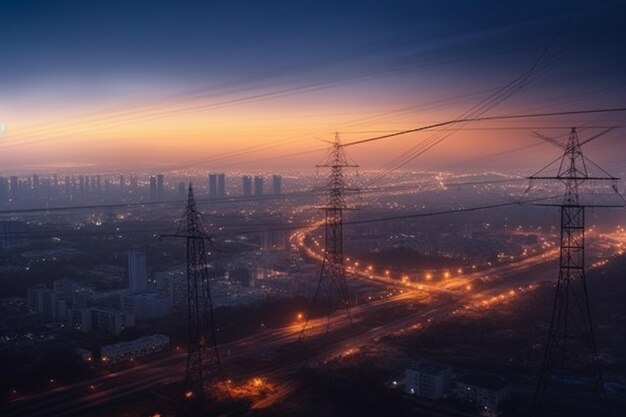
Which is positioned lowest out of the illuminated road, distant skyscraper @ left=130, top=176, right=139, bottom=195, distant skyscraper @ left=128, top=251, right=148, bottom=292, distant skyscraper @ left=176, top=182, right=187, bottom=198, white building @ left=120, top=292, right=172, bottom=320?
the illuminated road

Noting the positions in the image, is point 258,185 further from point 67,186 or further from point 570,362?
point 570,362

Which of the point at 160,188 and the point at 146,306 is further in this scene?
the point at 160,188

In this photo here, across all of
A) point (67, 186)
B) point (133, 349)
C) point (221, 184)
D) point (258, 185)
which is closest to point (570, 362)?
point (133, 349)

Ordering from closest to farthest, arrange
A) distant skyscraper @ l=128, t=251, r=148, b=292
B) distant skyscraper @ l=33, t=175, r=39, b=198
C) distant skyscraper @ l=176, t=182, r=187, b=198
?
distant skyscraper @ l=128, t=251, r=148, b=292
distant skyscraper @ l=176, t=182, r=187, b=198
distant skyscraper @ l=33, t=175, r=39, b=198

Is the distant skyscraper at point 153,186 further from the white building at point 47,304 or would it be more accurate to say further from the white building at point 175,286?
the white building at point 47,304

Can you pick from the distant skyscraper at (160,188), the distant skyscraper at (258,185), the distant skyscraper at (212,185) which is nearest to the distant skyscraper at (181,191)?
the distant skyscraper at (160,188)

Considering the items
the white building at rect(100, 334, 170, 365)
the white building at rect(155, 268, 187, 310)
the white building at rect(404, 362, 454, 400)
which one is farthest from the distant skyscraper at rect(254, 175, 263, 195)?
the white building at rect(404, 362, 454, 400)

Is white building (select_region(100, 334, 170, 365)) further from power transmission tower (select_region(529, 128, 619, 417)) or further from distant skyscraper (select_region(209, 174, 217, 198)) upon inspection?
distant skyscraper (select_region(209, 174, 217, 198))
